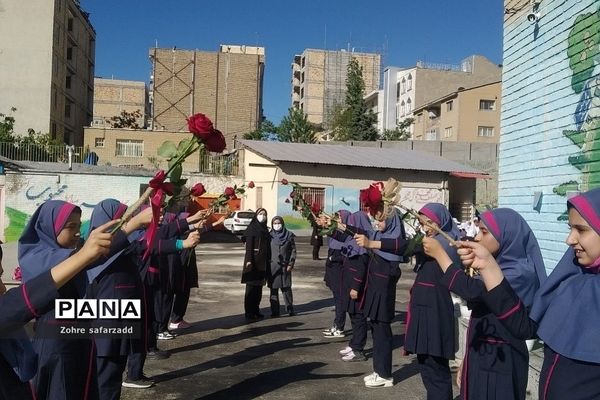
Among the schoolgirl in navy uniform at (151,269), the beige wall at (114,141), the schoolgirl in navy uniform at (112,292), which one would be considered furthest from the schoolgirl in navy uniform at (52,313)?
the beige wall at (114,141)

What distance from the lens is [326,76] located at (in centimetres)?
7556

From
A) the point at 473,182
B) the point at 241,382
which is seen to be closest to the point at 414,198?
the point at 473,182

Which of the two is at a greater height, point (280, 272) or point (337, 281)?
point (337, 281)

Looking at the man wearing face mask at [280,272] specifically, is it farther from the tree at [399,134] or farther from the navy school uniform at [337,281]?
the tree at [399,134]

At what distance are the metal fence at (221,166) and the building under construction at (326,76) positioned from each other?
42778 millimetres

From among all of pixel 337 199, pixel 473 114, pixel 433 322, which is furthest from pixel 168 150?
pixel 473 114

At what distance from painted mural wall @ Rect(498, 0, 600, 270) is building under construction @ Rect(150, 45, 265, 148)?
43935mm

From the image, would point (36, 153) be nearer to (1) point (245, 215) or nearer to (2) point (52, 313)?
(1) point (245, 215)

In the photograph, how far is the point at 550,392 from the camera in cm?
267

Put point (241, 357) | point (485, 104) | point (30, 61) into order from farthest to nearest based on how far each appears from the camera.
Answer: point (485, 104)
point (30, 61)
point (241, 357)

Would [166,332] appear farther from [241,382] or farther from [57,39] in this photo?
[57,39]

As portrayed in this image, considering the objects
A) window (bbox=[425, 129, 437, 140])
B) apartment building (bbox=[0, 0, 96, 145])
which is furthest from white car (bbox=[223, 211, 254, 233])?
window (bbox=[425, 129, 437, 140])

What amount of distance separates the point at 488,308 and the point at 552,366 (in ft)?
2.45

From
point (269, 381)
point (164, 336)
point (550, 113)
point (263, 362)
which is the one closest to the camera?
point (269, 381)
